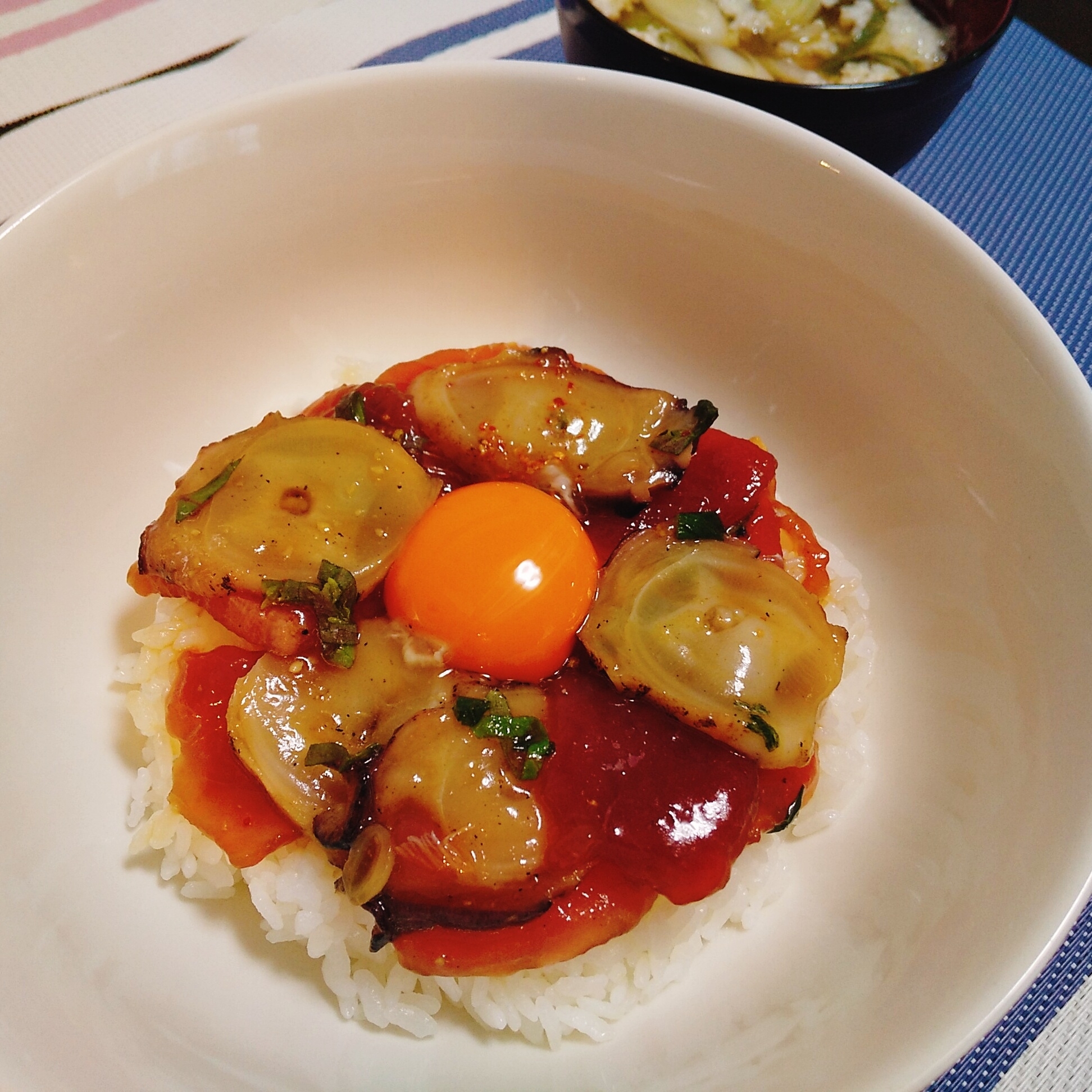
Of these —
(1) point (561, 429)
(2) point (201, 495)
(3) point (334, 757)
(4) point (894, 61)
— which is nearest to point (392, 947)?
(3) point (334, 757)

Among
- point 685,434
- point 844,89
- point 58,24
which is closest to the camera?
point 685,434

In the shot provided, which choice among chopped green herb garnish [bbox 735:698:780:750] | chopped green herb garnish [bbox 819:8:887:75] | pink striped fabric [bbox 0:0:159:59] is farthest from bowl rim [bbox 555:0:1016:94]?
pink striped fabric [bbox 0:0:159:59]

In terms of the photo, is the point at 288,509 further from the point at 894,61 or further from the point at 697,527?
the point at 894,61

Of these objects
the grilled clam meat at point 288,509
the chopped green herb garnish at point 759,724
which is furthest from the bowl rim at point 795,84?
the chopped green herb garnish at point 759,724

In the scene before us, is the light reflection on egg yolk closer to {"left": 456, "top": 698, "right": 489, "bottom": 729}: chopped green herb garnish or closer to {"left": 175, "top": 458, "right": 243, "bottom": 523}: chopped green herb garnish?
{"left": 456, "top": 698, "right": 489, "bottom": 729}: chopped green herb garnish

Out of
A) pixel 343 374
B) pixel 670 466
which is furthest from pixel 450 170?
pixel 670 466

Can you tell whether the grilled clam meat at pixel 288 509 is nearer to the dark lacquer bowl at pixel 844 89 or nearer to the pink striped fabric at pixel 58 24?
the dark lacquer bowl at pixel 844 89

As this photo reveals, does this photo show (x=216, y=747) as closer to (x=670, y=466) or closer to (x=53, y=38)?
(x=670, y=466)
